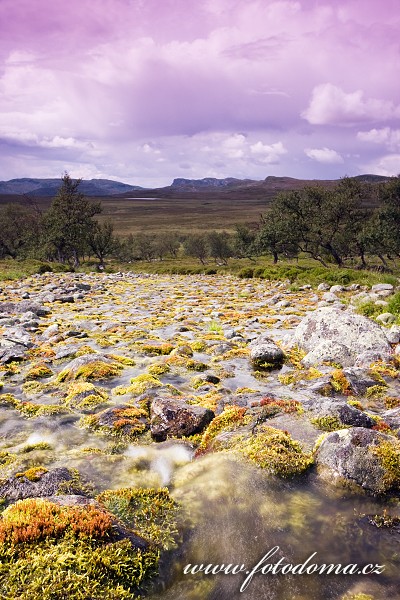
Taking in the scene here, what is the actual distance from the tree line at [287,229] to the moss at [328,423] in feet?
165

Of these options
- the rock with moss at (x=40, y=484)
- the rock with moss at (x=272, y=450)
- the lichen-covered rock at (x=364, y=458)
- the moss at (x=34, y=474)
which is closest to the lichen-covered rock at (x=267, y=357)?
the rock with moss at (x=272, y=450)

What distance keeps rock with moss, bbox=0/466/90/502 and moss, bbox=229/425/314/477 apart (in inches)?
114

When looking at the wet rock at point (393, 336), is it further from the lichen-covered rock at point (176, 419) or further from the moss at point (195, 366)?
the lichen-covered rock at point (176, 419)

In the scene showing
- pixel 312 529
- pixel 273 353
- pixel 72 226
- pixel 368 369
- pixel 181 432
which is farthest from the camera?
pixel 72 226

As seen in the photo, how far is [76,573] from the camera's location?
161 inches

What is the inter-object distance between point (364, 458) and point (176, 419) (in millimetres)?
3948

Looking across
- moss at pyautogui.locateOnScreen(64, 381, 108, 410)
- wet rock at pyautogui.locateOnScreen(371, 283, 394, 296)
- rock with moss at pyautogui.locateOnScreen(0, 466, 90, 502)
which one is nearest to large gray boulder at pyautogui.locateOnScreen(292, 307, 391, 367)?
moss at pyautogui.locateOnScreen(64, 381, 108, 410)

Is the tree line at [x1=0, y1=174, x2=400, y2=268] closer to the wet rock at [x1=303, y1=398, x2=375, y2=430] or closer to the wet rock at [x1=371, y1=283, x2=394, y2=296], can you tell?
the wet rock at [x1=371, y1=283, x2=394, y2=296]

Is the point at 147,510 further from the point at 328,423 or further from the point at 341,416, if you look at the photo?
the point at 341,416

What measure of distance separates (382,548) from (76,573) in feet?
12.7

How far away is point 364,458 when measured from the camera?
6.22 m

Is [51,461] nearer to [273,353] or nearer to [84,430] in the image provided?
[84,430]

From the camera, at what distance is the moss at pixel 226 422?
25.5 ft

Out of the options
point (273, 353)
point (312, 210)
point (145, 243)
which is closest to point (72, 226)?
A: point (312, 210)
